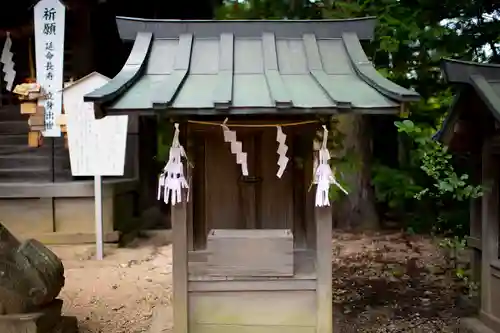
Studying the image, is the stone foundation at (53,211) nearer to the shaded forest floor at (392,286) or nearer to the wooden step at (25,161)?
the wooden step at (25,161)

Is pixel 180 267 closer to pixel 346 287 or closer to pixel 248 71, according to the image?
pixel 248 71

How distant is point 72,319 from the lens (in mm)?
5770

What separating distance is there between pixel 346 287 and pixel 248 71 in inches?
160

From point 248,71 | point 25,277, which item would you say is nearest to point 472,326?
point 248,71

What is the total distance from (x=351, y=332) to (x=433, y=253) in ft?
14.8

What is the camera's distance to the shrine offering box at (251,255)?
4.32 metres

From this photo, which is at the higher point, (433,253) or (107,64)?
(107,64)

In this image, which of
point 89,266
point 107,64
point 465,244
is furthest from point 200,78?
point 107,64

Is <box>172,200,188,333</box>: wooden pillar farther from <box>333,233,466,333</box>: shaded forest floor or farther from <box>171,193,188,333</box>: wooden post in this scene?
<box>333,233,466,333</box>: shaded forest floor

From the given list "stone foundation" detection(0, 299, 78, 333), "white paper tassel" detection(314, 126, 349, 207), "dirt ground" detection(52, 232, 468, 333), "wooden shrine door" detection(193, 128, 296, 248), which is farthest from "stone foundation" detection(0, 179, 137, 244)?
"white paper tassel" detection(314, 126, 349, 207)

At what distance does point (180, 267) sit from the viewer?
14.5ft

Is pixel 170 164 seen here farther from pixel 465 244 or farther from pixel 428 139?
pixel 465 244

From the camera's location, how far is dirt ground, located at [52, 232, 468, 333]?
6102 mm

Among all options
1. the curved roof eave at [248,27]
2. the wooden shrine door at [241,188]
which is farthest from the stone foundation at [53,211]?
the curved roof eave at [248,27]
